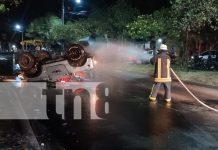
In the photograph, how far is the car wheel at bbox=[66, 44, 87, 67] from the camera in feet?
54.8

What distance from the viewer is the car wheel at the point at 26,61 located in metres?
16.8

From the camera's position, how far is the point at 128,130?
10086 mm

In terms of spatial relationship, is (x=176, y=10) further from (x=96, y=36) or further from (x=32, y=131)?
(x=96, y=36)

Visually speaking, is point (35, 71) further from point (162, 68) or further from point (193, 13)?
point (193, 13)

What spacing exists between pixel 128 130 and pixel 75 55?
7.19m

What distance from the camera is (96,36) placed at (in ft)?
161

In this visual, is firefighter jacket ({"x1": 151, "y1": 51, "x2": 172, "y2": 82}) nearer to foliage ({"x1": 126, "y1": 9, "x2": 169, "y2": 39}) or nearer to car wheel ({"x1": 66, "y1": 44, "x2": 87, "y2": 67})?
car wheel ({"x1": 66, "y1": 44, "x2": 87, "y2": 67})

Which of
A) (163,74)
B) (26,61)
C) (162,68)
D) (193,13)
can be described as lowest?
(163,74)

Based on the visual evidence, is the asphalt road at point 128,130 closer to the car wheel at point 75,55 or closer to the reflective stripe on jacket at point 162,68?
the reflective stripe on jacket at point 162,68

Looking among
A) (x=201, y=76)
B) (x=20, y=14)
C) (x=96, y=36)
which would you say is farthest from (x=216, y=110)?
(x=20, y=14)

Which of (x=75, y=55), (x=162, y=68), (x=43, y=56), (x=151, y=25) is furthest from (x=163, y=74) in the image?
(x=151, y=25)

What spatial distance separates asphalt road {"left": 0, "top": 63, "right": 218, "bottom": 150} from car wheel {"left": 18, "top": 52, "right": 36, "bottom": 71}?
438 cm

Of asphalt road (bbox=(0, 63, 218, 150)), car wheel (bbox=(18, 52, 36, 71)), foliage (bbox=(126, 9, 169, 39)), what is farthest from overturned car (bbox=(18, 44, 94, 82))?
foliage (bbox=(126, 9, 169, 39))

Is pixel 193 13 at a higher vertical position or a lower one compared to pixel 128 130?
higher
